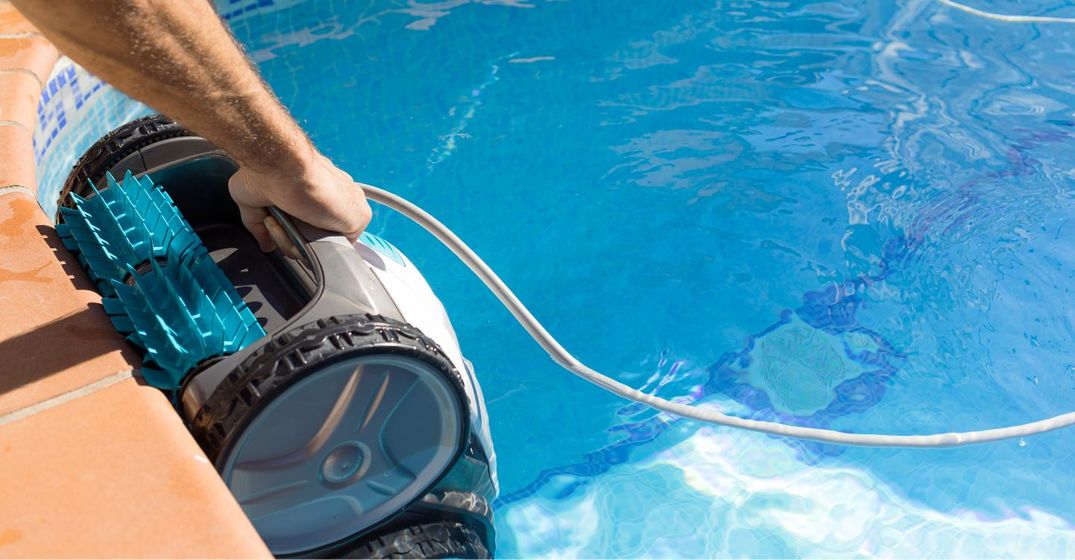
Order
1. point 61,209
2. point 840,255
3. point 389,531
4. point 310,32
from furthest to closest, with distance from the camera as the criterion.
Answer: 1. point 310,32
2. point 840,255
3. point 61,209
4. point 389,531

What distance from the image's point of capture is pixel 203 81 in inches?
42.9

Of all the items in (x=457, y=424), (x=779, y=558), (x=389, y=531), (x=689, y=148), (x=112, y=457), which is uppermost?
(x=112, y=457)

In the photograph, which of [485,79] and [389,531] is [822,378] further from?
[485,79]

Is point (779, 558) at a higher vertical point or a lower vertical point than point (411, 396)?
lower

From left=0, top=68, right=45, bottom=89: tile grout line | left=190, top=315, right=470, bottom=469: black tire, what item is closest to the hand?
left=190, top=315, right=470, bottom=469: black tire

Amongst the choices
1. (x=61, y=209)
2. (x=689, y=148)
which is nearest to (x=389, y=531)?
(x=61, y=209)

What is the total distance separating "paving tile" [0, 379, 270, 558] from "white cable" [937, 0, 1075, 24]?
3.60 m

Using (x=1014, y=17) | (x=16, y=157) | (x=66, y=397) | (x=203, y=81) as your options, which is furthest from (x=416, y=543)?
(x=1014, y=17)

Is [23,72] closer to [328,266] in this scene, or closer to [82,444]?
[328,266]

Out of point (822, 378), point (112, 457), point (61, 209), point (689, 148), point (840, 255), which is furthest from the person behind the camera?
point (689, 148)

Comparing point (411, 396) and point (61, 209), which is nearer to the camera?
point (411, 396)

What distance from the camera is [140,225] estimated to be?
1444 mm

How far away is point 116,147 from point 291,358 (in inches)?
30.9

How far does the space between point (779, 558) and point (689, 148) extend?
150 centimetres
